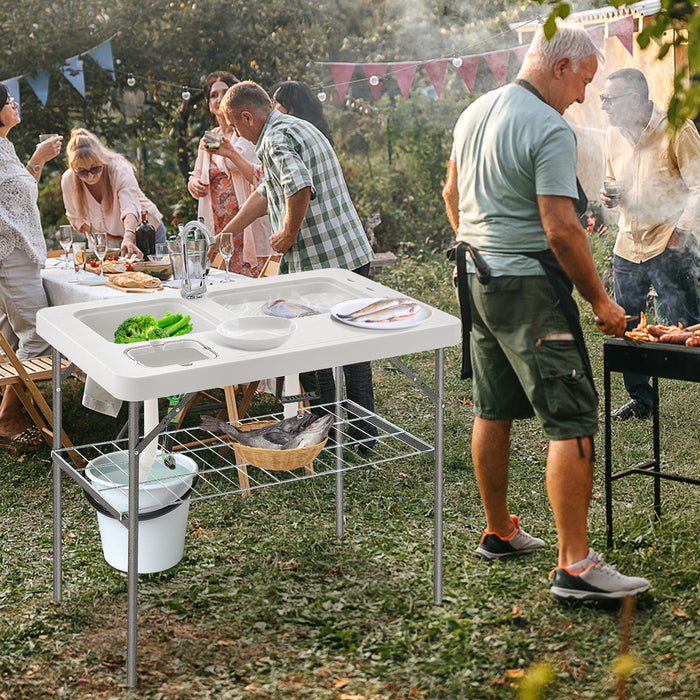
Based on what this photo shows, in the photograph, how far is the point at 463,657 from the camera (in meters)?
2.68

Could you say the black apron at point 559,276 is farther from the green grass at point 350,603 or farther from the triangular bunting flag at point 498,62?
the triangular bunting flag at point 498,62

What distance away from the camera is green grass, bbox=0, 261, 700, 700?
103 inches

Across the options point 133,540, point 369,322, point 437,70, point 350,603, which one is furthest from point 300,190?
point 437,70

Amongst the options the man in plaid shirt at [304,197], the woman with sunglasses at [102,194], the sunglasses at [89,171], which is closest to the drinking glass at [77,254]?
the woman with sunglasses at [102,194]

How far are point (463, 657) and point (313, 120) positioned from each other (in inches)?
109

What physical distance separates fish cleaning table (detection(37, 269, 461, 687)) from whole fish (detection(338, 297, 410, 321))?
0.04 metres

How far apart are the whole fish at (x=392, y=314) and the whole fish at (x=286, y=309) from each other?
23 centimetres

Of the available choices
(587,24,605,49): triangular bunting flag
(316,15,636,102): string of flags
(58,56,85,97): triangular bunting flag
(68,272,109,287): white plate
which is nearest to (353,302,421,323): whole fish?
(68,272,109,287): white plate

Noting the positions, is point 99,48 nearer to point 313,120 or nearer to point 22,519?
point 313,120

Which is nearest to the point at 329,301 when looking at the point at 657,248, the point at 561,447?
the point at 561,447

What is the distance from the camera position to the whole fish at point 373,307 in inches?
113

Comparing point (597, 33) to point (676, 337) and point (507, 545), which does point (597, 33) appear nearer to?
point (676, 337)

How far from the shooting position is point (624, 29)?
Result: 630 cm

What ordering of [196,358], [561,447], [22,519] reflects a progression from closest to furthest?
[196,358], [561,447], [22,519]
